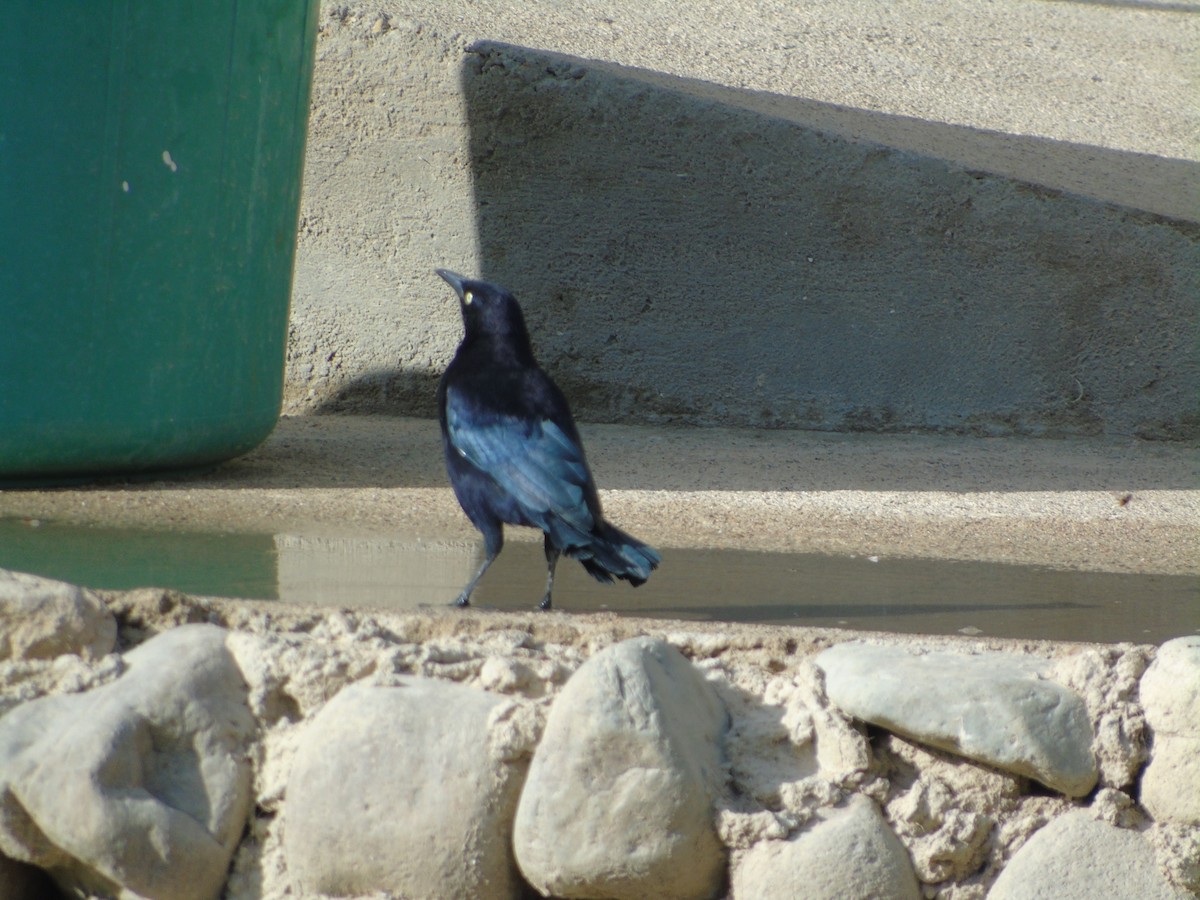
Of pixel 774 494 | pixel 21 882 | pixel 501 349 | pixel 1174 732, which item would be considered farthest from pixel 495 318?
pixel 1174 732

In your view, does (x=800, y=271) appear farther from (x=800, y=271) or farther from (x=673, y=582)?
(x=673, y=582)

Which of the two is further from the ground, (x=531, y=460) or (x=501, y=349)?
(x=501, y=349)

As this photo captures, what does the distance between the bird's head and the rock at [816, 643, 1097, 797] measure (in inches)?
59.8

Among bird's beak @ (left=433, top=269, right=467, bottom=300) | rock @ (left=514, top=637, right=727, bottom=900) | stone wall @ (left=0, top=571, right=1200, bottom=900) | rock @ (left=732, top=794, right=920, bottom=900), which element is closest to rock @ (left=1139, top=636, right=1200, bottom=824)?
stone wall @ (left=0, top=571, right=1200, bottom=900)

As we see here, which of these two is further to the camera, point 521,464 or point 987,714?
point 521,464

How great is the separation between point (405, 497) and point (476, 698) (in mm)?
2002

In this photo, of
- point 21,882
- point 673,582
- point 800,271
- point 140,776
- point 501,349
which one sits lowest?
point 21,882

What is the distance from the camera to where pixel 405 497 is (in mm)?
4395

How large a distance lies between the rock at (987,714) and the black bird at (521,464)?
2.52 ft

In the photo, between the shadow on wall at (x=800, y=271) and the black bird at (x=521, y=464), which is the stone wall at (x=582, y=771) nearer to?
the black bird at (x=521, y=464)

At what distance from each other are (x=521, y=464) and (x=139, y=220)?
5.32 ft

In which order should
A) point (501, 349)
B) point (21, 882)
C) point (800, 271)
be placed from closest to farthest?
point (21, 882)
point (501, 349)
point (800, 271)

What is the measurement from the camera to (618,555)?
308 centimetres

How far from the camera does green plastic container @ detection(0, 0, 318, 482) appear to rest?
397 centimetres
